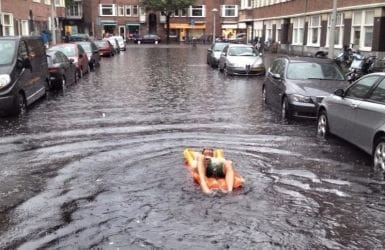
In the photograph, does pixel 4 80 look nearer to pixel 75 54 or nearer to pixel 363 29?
pixel 75 54

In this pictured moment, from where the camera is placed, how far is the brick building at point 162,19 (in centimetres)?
8419

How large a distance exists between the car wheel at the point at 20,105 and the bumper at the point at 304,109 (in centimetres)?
621

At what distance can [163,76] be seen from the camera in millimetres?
24516

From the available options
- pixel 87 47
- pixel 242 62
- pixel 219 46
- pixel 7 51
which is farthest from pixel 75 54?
pixel 219 46

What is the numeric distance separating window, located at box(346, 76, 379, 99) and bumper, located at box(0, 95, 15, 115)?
7.34 m

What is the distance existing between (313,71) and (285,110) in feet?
5.30

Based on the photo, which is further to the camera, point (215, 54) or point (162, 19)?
point (162, 19)

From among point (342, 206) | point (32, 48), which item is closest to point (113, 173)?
point (342, 206)

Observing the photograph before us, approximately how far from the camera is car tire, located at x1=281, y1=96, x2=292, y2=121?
12398 millimetres

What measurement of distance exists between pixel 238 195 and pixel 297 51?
38.9 metres

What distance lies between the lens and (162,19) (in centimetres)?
8612

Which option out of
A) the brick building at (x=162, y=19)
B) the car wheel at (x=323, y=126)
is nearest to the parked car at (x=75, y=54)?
the car wheel at (x=323, y=126)

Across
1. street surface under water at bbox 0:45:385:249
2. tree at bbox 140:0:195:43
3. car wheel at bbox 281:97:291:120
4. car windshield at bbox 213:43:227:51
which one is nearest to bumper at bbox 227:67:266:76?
car windshield at bbox 213:43:227:51

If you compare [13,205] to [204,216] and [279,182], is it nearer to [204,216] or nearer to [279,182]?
[204,216]
